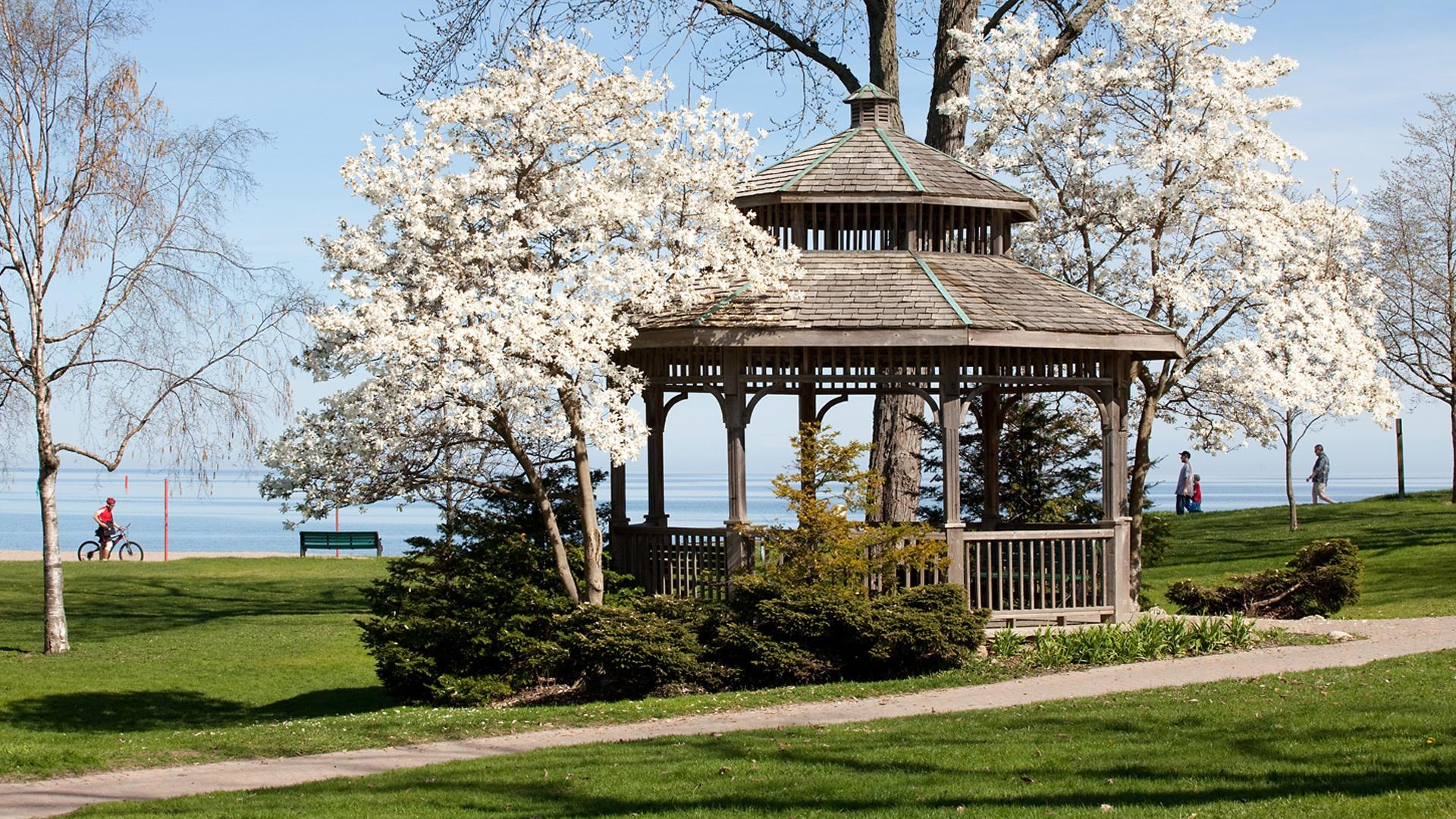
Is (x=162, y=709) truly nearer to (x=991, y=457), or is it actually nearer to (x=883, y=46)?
(x=991, y=457)

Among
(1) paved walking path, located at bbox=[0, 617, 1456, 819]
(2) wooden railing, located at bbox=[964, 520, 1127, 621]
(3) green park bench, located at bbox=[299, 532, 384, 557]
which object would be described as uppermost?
(2) wooden railing, located at bbox=[964, 520, 1127, 621]

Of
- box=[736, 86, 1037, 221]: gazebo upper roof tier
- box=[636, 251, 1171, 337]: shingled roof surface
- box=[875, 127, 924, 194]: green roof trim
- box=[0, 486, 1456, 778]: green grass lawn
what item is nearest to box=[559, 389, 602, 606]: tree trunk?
box=[636, 251, 1171, 337]: shingled roof surface

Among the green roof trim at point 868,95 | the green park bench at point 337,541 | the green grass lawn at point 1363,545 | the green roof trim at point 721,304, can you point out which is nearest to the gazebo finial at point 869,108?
the green roof trim at point 868,95

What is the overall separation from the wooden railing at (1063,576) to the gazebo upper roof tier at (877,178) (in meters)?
3.65

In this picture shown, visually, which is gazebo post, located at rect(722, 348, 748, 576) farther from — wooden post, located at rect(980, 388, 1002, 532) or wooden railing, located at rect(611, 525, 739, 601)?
wooden post, located at rect(980, 388, 1002, 532)

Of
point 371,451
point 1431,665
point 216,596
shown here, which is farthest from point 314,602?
point 1431,665

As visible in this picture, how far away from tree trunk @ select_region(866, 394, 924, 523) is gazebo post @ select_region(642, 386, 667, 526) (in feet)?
15.9

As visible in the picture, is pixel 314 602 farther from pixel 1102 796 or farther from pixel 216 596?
pixel 1102 796

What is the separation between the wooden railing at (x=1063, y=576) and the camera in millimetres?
15008

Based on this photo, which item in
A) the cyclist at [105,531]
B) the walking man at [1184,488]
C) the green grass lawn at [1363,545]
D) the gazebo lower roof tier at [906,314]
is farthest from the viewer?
the walking man at [1184,488]

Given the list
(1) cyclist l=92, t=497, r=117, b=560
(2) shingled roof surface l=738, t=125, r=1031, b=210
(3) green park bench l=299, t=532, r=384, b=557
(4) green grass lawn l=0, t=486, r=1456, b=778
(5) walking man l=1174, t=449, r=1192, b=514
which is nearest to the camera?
(4) green grass lawn l=0, t=486, r=1456, b=778

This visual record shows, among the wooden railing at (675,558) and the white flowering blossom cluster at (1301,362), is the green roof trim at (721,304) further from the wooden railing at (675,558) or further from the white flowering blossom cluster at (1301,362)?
the white flowering blossom cluster at (1301,362)

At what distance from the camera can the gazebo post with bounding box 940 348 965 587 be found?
588 inches

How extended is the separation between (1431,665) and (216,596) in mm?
20887
